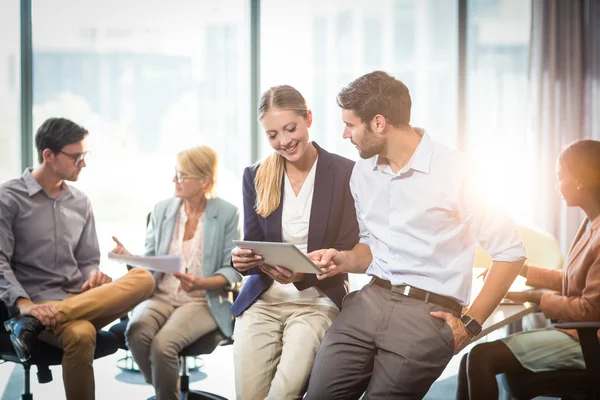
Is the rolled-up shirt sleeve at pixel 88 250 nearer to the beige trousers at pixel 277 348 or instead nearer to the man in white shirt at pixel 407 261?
the beige trousers at pixel 277 348

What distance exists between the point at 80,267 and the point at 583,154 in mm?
2411

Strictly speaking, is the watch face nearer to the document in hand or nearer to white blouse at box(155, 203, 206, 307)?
the document in hand

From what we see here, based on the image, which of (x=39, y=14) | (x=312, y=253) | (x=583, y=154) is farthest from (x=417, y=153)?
(x=39, y=14)

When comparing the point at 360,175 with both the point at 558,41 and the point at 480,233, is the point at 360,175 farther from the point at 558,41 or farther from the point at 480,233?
the point at 558,41

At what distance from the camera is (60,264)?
10.7ft

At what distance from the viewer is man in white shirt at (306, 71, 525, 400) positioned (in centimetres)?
207

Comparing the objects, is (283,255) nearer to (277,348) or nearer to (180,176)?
(277,348)

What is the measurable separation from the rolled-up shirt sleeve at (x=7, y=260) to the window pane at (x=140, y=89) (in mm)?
1897

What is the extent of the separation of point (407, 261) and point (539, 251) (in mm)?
2224

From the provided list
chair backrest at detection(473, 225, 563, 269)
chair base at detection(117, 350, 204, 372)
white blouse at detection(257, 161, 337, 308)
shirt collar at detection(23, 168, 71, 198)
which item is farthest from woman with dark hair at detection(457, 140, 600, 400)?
chair base at detection(117, 350, 204, 372)

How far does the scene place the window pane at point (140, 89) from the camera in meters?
4.94

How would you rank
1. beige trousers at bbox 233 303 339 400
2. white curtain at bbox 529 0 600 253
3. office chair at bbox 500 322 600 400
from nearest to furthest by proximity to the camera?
beige trousers at bbox 233 303 339 400, office chair at bbox 500 322 600 400, white curtain at bbox 529 0 600 253

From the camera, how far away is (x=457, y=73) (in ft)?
17.4

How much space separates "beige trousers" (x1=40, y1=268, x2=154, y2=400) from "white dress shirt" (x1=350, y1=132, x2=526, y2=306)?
137cm
